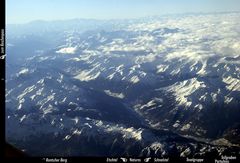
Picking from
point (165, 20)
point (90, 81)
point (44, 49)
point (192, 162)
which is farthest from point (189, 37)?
point (90, 81)

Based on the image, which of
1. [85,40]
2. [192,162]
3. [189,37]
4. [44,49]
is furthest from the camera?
[85,40]

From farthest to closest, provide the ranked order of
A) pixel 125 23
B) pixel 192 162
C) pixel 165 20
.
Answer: pixel 125 23, pixel 165 20, pixel 192 162

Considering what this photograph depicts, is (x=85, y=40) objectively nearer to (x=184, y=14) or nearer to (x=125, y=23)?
(x=125, y=23)

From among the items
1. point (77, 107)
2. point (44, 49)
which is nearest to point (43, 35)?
point (44, 49)

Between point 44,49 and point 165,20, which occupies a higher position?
point 165,20

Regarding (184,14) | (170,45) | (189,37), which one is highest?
(184,14)

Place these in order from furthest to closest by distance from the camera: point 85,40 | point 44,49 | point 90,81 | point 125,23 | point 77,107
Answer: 1. point 90,81
2. point 77,107
3. point 85,40
4. point 44,49
5. point 125,23

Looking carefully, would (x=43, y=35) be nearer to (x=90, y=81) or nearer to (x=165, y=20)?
(x=165, y=20)

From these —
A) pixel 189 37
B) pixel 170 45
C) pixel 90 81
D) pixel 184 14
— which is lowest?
pixel 90 81

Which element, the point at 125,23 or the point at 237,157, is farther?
the point at 125,23
